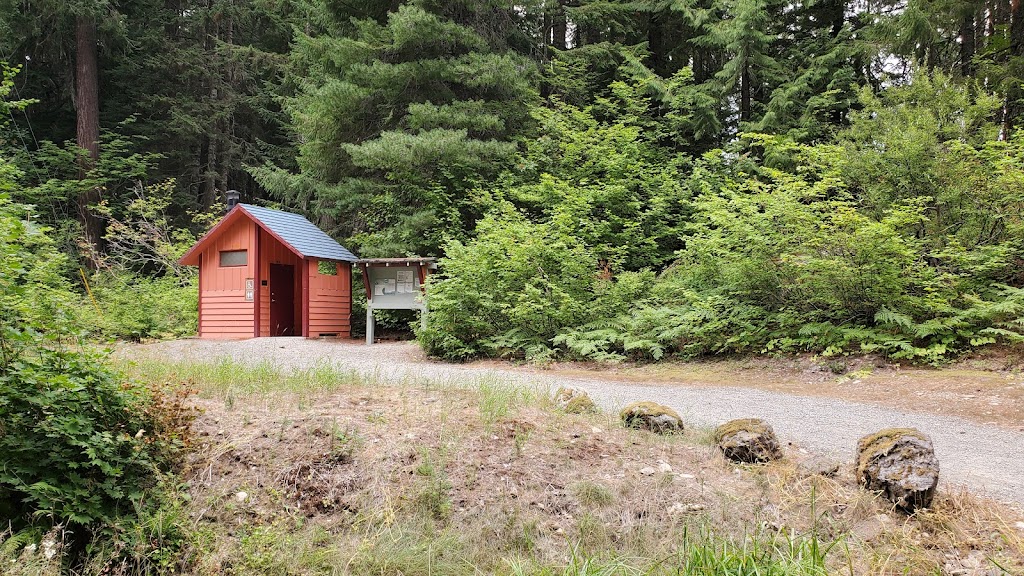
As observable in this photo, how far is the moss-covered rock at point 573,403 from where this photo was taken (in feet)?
17.3

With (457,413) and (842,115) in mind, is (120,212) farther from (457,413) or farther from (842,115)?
(842,115)

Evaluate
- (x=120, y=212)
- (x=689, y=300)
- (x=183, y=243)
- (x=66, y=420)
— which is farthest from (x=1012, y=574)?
(x=120, y=212)

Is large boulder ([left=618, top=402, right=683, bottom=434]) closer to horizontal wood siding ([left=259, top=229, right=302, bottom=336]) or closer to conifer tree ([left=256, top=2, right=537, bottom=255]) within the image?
conifer tree ([left=256, top=2, right=537, bottom=255])

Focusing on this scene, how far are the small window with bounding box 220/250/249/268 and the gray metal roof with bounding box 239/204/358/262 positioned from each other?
105 cm

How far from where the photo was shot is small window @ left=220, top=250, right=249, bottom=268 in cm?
1542

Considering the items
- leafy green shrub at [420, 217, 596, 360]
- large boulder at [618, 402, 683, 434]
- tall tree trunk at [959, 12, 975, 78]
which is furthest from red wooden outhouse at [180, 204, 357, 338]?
tall tree trunk at [959, 12, 975, 78]

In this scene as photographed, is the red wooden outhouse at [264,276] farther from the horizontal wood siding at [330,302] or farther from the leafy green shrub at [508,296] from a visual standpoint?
the leafy green shrub at [508,296]

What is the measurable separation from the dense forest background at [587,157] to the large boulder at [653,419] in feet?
14.6

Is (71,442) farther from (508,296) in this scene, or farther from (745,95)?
(745,95)

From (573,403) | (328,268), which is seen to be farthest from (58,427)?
A: (328,268)

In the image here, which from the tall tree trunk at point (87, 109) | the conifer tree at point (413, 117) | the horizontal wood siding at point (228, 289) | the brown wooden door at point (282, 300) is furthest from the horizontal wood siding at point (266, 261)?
the tall tree trunk at point (87, 109)

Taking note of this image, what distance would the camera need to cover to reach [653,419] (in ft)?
15.9

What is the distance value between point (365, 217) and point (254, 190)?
1607 cm

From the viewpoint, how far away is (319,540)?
3215mm
